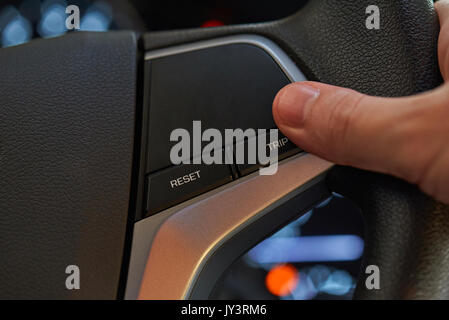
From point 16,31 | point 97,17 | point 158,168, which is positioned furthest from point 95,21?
point 158,168

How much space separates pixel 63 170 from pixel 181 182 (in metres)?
0.14

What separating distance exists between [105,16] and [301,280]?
3.14 feet

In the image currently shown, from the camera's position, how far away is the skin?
0.41 meters

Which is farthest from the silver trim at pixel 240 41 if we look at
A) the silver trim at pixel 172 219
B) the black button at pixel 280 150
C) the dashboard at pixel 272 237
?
the dashboard at pixel 272 237

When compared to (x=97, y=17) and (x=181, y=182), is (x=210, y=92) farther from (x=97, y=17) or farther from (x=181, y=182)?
(x=97, y=17)

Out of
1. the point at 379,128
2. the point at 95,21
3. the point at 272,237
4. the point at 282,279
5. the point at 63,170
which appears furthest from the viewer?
the point at 95,21

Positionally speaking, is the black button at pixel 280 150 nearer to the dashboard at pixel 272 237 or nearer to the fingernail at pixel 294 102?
the fingernail at pixel 294 102

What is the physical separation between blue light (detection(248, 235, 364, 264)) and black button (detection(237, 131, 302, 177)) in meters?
0.62

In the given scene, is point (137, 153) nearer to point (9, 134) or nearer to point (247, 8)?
point (9, 134)

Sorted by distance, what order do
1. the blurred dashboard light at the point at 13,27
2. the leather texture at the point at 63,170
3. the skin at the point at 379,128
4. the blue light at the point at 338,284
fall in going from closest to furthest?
the skin at the point at 379,128 → the leather texture at the point at 63,170 → the blue light at the point at 338,284 → the blurred dashboard light at the point at 13,27

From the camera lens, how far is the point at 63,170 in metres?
0.53

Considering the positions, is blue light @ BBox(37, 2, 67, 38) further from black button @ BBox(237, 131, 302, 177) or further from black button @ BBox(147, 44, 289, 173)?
black button @ BBox(237, 131, 302, 177)

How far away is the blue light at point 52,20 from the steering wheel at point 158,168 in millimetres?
719

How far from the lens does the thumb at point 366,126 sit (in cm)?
41
